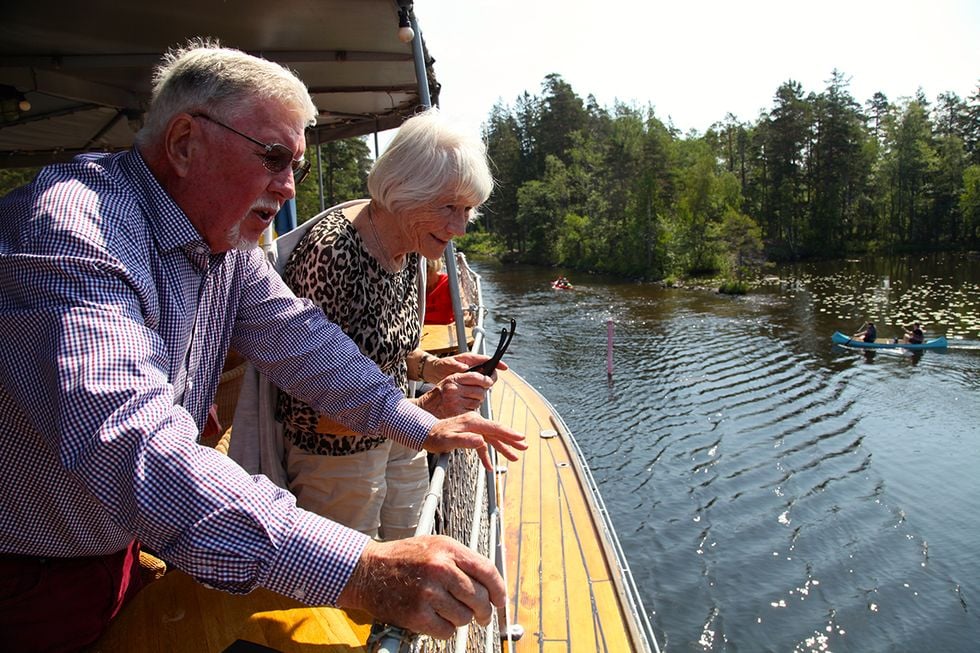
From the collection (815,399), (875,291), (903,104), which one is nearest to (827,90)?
(903,104)

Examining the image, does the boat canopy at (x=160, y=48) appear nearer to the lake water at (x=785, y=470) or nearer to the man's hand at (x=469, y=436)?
the man's hand at (x=469, y=436)

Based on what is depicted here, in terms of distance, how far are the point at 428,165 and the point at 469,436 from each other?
0.88 meters

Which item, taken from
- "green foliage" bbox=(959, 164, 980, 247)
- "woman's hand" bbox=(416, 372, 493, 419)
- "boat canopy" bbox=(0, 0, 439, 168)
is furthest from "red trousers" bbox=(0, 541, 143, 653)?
"green foliage" bbox=(959, 164, 980, 247)

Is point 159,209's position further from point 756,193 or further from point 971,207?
point 756,193

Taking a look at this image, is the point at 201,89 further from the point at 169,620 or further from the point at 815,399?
the point at 815,399

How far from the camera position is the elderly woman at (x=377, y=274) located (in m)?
2.14

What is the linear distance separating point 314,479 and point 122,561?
77 centimetres

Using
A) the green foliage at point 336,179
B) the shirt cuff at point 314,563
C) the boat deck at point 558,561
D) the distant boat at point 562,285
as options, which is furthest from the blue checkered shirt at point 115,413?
the green foliage at point 336,179

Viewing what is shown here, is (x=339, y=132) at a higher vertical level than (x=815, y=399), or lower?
higher

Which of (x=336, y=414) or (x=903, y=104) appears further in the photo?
(x=903, y=104)

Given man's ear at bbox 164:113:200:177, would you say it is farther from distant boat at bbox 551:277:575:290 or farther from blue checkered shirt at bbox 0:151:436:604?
distant boat at bbox 551:277:575:290

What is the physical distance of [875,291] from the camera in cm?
3362

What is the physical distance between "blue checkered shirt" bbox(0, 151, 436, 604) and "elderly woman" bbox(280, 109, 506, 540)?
0.77 meters

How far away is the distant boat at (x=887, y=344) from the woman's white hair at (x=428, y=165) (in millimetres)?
22739
